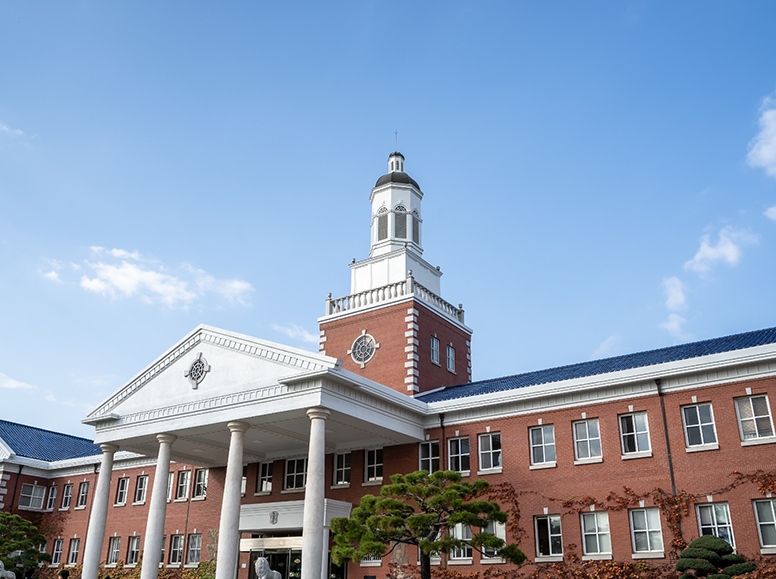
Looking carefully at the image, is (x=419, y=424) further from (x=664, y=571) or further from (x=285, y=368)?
(x=664, y=571)

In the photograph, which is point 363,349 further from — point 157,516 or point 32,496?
point 32,496

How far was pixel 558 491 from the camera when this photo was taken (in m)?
26.6

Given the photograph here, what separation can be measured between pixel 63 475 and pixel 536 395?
105 feet

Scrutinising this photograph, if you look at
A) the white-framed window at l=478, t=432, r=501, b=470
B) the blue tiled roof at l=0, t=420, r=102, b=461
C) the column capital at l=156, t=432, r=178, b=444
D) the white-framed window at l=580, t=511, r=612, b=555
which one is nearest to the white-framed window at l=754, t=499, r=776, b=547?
the white-framed window at l=580, t=511, r=612, b=555

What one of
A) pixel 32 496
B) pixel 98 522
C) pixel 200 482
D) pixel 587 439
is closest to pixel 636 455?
pixel 587 439

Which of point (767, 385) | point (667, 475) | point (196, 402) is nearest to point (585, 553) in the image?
point (667, 475)

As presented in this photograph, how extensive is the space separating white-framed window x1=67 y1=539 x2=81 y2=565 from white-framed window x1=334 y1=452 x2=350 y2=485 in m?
19.6

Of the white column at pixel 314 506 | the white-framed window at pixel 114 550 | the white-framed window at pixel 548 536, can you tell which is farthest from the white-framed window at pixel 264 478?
the white-framed window at pixel 548 536

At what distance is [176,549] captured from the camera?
37.9 m

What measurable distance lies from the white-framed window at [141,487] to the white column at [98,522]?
25.3 feet

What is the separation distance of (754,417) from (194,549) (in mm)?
27012

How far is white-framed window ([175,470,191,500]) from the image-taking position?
39.4 m

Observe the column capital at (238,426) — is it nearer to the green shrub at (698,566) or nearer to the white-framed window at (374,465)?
the white-framed window at (374,465)

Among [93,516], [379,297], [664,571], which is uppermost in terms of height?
[379,297]
